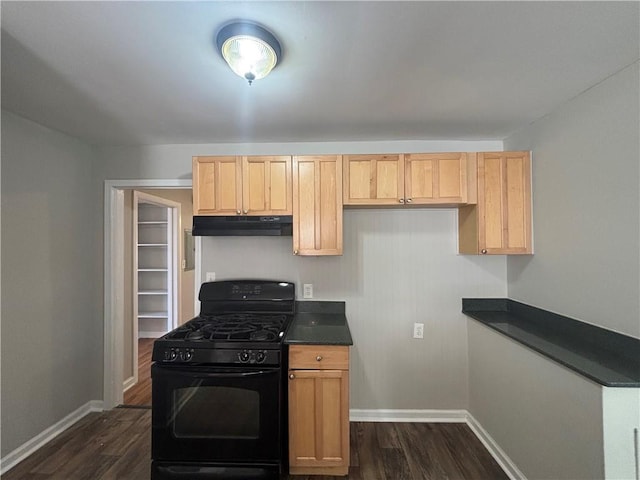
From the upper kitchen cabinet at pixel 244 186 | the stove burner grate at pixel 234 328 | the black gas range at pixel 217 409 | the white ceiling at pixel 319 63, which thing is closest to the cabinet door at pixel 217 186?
the upper kitchen cabinet at pixel 244 186

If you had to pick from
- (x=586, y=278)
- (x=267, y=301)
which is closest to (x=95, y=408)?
(x=267, y=301)

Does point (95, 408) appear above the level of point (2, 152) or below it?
below

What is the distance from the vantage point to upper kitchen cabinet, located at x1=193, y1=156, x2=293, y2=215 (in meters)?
2.30

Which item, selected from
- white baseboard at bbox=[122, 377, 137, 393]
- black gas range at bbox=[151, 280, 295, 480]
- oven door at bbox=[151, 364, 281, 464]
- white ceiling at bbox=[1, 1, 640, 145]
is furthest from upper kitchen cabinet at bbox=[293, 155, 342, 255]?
white baseboard at bbox=[122, 377, 137, 393]

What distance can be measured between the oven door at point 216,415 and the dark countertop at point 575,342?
1.53 m

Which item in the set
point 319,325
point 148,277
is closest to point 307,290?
point 319,325

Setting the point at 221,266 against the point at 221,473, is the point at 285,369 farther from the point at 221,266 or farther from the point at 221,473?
the point at 221,266

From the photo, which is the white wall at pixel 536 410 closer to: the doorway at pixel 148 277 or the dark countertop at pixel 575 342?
the dark countertop at pixel 575 342

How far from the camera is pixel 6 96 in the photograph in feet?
6.06

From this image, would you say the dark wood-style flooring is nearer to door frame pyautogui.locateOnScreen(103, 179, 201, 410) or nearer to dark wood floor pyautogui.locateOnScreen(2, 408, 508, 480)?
dark wood floor pyautogui.locateOnScreen(2, 408, 508, 480)

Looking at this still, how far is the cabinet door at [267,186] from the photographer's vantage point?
2305mm

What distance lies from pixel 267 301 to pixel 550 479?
2.06 metres

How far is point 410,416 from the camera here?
2.59 meters

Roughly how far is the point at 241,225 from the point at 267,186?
36 cm
